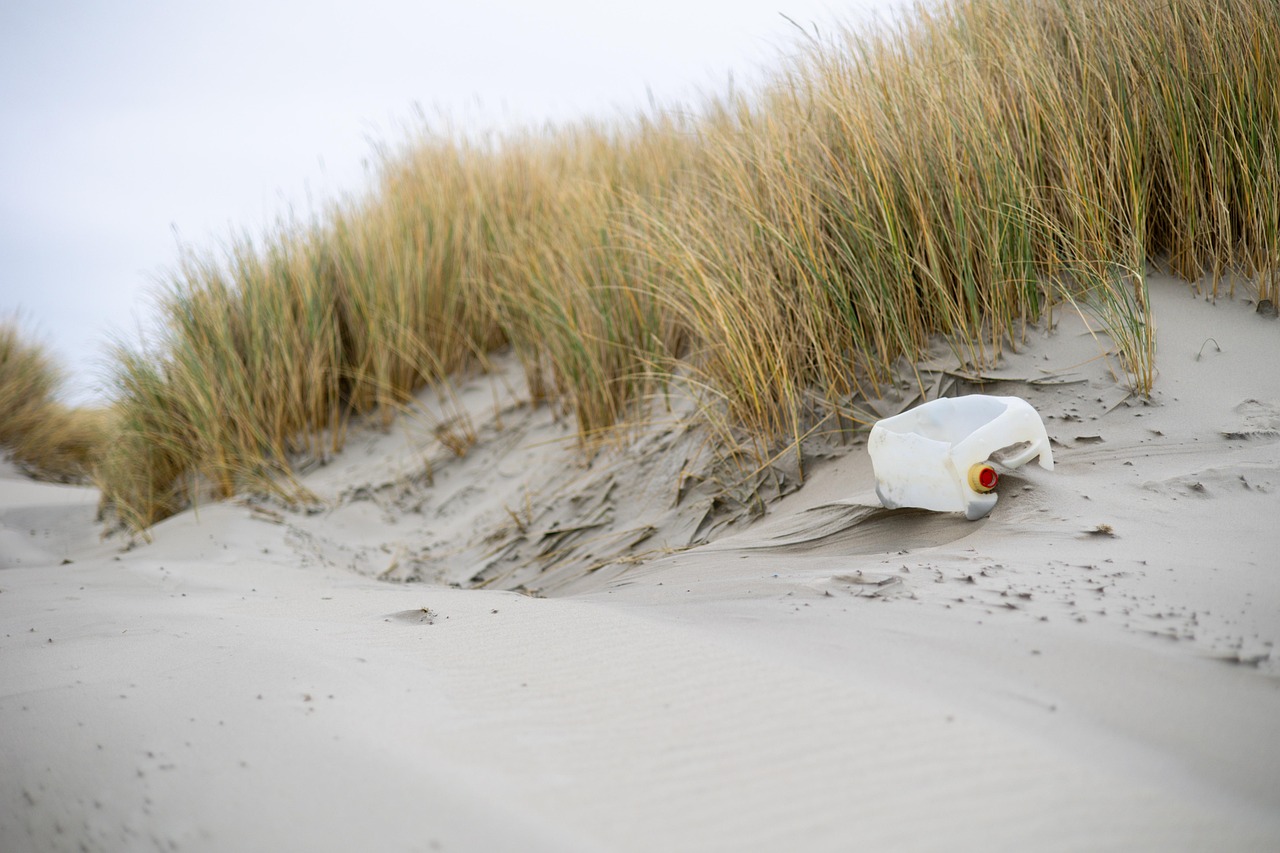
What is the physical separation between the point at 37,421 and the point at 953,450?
8943 mm

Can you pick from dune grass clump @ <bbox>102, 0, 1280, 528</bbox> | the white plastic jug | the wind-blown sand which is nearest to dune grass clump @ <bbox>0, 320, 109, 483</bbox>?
the wind-blown sand

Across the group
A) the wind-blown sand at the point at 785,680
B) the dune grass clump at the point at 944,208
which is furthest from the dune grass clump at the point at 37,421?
the dune grass clump at the point at 944,208

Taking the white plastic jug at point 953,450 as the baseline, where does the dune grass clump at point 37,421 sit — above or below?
above

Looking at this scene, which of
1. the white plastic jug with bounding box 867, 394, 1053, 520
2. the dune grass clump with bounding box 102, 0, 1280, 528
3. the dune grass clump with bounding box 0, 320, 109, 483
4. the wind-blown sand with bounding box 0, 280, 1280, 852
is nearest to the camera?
the wind-blown sand with bounding box 0, 280, 1280, 852

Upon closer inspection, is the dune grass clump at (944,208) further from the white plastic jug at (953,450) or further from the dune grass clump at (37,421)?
the dune grass clump at (37,421)

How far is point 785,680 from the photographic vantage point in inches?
51.3

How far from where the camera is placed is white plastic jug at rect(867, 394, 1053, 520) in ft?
6.61

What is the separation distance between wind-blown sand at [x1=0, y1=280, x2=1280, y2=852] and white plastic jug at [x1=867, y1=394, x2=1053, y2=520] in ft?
0.23

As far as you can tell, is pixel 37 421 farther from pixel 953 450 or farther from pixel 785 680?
pixel 785 680

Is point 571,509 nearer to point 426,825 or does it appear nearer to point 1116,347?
point 1116,347

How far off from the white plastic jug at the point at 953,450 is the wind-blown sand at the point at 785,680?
0.07 meters

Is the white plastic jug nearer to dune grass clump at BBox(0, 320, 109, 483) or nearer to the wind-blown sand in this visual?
the wind-blown sand

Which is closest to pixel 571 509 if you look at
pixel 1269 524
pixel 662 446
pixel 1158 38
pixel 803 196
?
pixel 662 446

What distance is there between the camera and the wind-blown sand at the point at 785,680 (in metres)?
1.03
